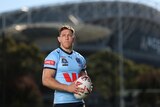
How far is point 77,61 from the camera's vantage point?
4.50m

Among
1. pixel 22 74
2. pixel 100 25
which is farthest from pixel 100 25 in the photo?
pixel 22 74

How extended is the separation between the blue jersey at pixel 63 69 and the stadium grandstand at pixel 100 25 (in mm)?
60480

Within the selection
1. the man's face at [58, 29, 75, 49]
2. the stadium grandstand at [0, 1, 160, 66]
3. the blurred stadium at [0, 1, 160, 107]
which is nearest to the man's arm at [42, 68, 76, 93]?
the man's face at [58, 29, 75, 49]

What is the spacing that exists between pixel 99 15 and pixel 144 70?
27.0m

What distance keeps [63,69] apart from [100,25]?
77935mm

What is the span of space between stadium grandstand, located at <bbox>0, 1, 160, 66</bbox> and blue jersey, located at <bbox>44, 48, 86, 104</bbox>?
60480 mm

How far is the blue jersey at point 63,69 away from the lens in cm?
432

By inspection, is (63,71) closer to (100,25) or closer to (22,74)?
(22,74)

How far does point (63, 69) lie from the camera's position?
4.36m

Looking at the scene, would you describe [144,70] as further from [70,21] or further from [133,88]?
[70,21]

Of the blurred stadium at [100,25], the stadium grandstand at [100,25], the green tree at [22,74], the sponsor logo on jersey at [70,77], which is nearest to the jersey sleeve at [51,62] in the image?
the sponsor logo on jersey at [70,77]

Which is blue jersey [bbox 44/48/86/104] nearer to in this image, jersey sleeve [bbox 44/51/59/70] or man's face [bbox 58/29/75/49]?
jersey sleeve [bbox 44/51/59/70]

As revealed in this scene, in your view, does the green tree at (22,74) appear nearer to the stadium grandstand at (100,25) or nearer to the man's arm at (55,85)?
the stadium grandstand at (100,25)

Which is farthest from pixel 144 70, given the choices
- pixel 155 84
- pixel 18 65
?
pixel 18 65
